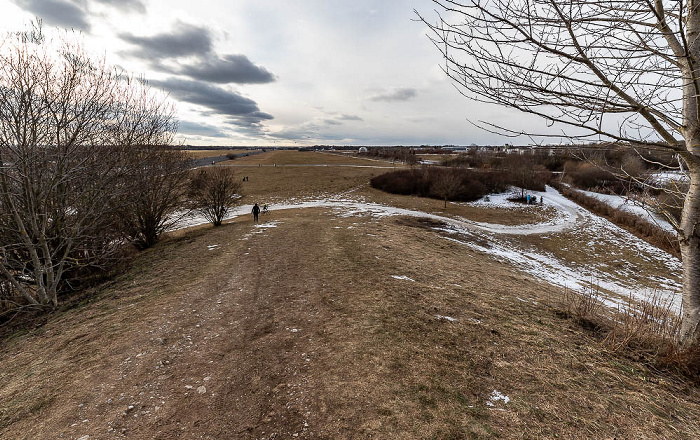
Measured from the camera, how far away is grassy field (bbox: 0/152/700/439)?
3172 mm

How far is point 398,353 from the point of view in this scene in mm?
4480

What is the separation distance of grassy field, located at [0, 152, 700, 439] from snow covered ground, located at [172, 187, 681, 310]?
8.53 metres

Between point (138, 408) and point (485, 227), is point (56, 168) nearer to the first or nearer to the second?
point (138, 408)

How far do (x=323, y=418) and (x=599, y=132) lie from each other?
4495mm

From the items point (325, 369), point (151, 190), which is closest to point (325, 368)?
point (325, 369)

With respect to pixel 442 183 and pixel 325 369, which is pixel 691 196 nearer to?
pixel 325 369

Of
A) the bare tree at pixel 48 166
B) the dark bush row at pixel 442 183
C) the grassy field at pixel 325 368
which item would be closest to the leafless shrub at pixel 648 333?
the grassy field at pixel 325 368

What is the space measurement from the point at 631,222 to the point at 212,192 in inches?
1473

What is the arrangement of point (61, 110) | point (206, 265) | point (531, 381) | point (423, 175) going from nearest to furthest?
point (531, 381), point (61, 110), point (206, 265), point (423, 175)

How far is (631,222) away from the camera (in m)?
26.6

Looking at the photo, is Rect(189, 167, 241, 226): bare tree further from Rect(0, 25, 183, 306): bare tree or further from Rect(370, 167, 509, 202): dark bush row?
Rect(370, 167, 509, 202): dark bush row

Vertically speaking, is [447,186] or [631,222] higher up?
[447,186]

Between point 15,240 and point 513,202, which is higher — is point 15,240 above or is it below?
above

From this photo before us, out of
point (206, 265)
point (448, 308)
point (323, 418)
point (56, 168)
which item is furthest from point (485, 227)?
point (56, 168)
